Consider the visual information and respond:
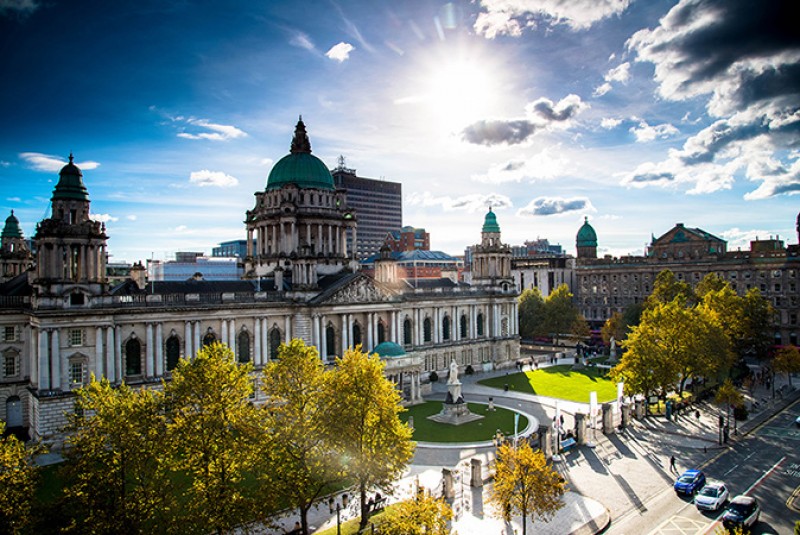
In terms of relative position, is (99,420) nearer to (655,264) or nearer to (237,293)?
(237,293)

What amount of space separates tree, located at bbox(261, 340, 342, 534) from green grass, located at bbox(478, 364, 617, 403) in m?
39.7

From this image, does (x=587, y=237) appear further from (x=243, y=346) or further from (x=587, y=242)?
(x=243, y=346)

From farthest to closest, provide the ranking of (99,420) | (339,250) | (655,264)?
1. (655,264)
2. (339,250)
3. (99,420)

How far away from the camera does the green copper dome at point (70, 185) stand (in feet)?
169

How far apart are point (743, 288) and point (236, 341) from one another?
94867 mm

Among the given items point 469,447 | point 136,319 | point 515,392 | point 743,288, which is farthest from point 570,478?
point 743,288

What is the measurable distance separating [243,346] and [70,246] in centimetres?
1977

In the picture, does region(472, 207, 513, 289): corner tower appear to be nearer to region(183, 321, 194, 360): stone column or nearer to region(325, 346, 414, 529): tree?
region(183, 321, 194, 360): stone column

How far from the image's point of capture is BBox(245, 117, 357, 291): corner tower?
250ft

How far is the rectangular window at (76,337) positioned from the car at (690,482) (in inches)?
1966

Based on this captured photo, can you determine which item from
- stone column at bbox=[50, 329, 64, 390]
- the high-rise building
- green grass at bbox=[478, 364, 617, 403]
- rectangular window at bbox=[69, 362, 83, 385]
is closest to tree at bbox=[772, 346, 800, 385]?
green grass at bbox=[478, 364, 617, 403]

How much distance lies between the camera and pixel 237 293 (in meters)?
61.9

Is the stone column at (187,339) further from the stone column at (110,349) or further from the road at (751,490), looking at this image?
the road at (751,490)

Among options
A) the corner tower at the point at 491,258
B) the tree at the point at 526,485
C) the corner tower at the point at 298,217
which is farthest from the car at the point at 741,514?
the corner tower at the point at 491,258
